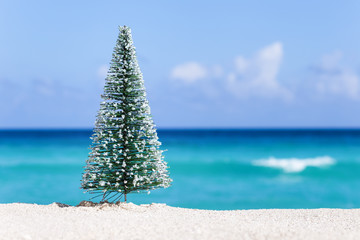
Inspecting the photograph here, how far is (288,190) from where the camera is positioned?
2050 cm

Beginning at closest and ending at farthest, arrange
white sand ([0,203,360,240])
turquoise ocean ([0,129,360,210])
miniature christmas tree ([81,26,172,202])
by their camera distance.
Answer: white sand ([0,203,360,240]) < miniature christmas tree ([81,26,172,202]) < turquoise ocean ([0,129,360,210])

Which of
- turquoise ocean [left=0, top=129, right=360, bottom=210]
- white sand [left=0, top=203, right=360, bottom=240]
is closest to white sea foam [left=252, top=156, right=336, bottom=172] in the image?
turquoise ocean [left=0, top=129, right=360, bottom=210]

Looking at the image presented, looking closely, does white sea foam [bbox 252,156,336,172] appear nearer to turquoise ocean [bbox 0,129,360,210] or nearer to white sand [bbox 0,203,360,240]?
turquoise ocean [bbox 0,129,360,210]

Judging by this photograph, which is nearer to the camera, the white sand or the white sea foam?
the white sand

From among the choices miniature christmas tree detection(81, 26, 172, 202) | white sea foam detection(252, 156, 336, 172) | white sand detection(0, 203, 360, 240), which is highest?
white sea foam detection(252, 156, 336, 172)

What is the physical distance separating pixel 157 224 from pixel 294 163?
79.2 feet

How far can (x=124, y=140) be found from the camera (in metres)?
10.2

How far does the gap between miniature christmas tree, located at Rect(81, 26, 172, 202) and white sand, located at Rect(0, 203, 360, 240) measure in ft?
2.02

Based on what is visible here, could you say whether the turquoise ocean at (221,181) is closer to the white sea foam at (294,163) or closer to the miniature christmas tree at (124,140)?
the white sea foam at (294,163)

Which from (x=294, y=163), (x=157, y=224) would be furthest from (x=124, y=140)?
(x=294, y=163)

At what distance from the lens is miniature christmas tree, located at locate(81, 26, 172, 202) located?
33.0 ft

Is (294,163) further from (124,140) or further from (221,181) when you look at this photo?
(124,140)

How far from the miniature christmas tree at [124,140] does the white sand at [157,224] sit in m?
0.61

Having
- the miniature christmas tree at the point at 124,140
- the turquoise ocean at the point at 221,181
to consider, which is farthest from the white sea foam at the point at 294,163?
the miniature christmas tree at the point at 124,140
